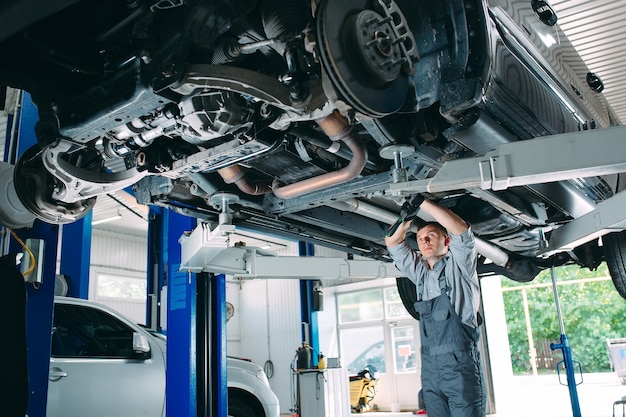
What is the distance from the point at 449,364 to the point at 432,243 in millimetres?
682

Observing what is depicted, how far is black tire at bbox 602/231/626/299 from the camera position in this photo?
4.17 metres

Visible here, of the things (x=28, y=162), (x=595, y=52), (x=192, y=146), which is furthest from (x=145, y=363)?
(x=595, y=52)

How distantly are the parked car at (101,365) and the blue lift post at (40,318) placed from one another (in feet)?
1.91

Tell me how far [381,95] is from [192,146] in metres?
1.01

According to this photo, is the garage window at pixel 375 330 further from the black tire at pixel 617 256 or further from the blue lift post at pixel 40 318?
the blue lift post at pixel 40 318

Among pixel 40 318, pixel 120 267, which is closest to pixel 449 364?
pixel 40 318

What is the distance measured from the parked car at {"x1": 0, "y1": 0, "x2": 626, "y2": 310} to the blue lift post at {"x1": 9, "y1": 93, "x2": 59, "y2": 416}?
15.6 inches

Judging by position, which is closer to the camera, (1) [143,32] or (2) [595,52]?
(1) [143,32]

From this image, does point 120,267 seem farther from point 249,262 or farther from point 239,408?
point 249,262

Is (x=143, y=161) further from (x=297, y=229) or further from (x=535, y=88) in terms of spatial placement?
(x=535, y=88)

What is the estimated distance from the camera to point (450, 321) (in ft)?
9.21

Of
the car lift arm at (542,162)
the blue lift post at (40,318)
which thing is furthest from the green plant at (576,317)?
the car lift arm at (542,162)

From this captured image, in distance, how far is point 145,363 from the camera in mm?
3932

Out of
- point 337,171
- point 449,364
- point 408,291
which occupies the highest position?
point 337,171
